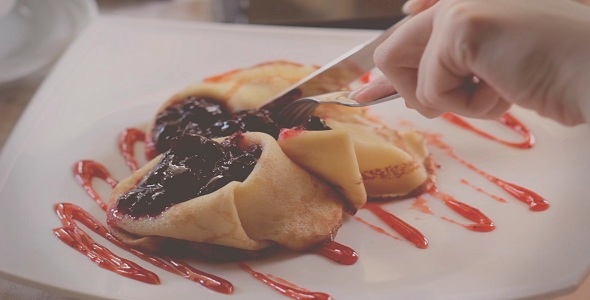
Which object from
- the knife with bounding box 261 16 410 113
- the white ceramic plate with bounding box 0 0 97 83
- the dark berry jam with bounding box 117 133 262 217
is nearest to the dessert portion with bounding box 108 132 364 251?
the dark berry jam with bounding box 117 133 262 217

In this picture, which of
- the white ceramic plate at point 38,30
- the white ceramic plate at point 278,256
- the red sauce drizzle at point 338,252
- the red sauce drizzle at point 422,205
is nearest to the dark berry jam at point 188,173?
the white ceramic plate at point 278,256

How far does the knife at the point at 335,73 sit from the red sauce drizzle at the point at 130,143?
335mm

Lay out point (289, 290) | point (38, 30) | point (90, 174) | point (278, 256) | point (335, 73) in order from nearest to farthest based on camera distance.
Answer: point (289, 290) → point (278, 256) → point (90, 174) → point (335, 73) → point (38, 30)

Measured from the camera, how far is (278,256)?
4.52 feet

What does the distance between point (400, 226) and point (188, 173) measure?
450 millimetres

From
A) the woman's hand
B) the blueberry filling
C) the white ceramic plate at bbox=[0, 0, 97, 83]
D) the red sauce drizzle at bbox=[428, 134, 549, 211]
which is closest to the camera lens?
the woman's hand

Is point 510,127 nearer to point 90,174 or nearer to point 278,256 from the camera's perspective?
point 278,256

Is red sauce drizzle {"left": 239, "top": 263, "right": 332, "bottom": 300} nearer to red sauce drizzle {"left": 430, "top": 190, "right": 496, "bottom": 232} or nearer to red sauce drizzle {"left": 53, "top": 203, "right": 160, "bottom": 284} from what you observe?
red sauce drizzle {"left": 53, "top": 203, "right": 160, "bottom": 284}

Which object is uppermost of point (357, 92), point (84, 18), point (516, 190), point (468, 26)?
point (468, 26)

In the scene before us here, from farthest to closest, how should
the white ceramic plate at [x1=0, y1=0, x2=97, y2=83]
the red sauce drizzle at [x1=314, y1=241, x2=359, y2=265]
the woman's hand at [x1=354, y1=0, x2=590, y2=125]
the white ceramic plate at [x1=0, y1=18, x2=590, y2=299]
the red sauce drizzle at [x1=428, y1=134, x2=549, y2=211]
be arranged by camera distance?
the white ceramic plate at [x1=0, y1=0, x2=97, y2=83]
the red sauce drizzle at [x1=428, y1=134, x2=549, y2=211]
the red sauce drizzle at [x1=314, y1=241, x2=359, y2=265]
the white ceramic plate at [x1=0, y1=18, x2=590, y2=299]
the woman's hand at [x1=354, y1=0, x2=590, y2=125]

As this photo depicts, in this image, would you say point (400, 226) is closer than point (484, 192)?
Yes

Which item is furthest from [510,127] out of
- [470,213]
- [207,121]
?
[207,121]

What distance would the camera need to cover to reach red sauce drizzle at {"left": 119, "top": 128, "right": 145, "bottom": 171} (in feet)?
5.55

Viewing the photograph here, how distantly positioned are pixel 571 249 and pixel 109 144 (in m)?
1.09
